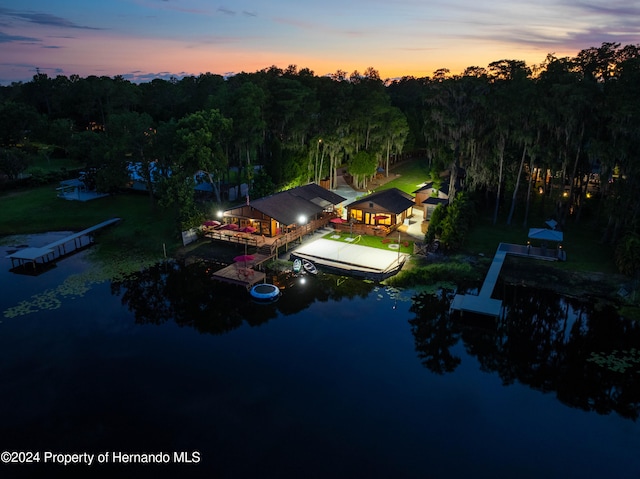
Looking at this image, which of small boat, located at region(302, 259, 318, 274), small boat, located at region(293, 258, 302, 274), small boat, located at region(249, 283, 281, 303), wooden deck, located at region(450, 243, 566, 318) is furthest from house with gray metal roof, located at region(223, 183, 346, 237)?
wooden deck, located at region(450, 243, 566, 318)

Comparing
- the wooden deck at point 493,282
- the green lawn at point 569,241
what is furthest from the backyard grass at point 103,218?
the green lawn at point 569,241

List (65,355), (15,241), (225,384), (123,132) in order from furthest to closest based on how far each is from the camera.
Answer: (123,132), (15,241), (65,355), (225,384)

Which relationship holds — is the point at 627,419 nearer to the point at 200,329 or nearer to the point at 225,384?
the point at 225,384

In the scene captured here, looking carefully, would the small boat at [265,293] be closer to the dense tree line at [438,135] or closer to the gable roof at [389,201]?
the dense tree line at [438,135]

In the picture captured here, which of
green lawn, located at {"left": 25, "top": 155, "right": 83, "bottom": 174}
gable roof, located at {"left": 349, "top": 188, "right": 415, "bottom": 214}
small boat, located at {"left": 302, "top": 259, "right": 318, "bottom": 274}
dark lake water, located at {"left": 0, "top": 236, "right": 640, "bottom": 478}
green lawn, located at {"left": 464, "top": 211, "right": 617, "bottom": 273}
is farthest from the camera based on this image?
green lawn, located at {"left": 25, "top": 155, "right": 83, "bottom": 174}

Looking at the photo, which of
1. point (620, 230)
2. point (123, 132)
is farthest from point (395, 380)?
point (123, 132)

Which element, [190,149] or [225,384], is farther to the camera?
[190,149]

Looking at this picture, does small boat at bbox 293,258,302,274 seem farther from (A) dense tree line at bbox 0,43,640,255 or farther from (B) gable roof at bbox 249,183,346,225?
(A) dense tree line at bbox 0,43,640,255
